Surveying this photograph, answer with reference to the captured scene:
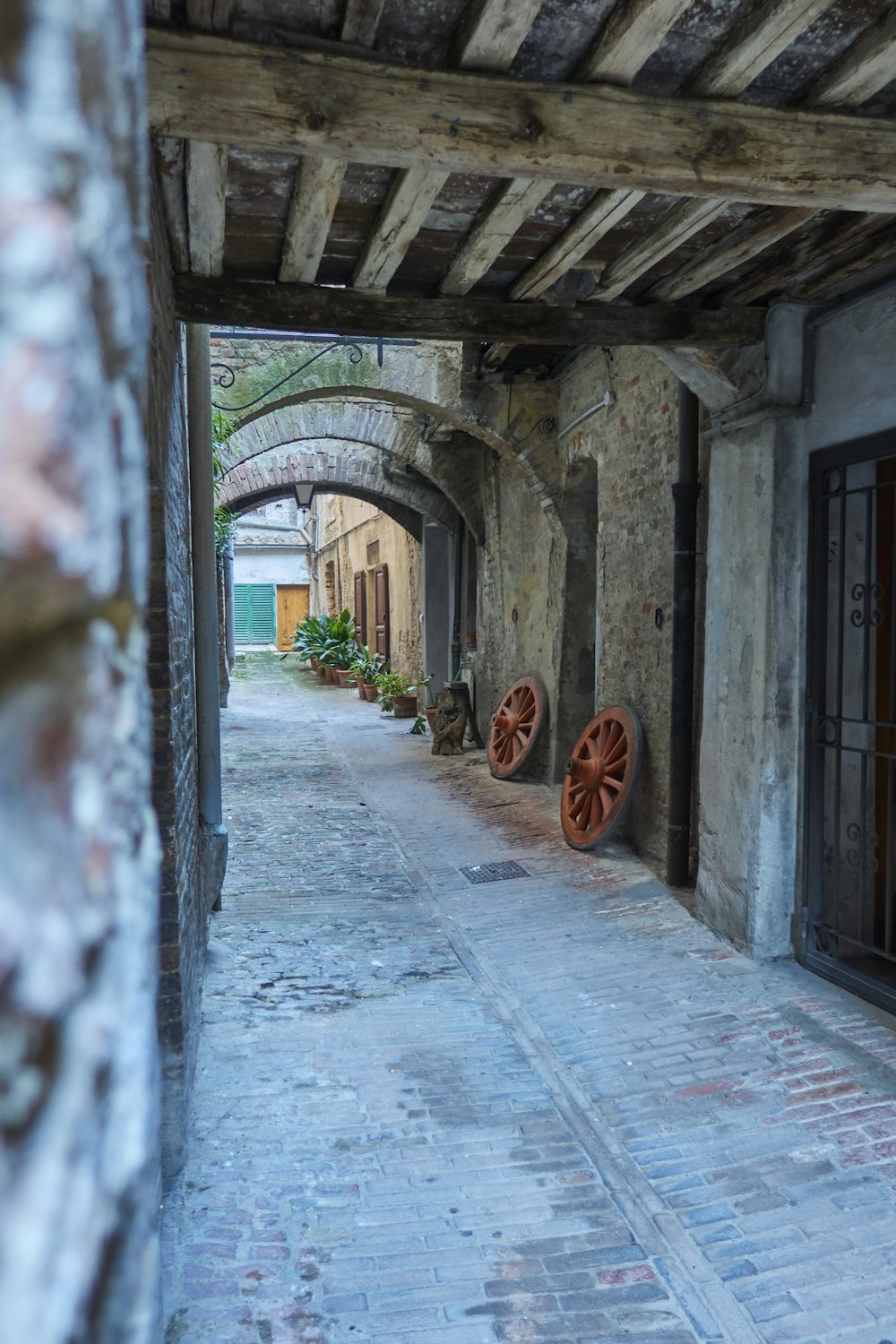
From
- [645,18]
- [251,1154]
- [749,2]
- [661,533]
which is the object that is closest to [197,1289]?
[251,1154]

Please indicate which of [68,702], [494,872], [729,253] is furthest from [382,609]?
[68,702]

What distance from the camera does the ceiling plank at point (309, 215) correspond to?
9.57 ft

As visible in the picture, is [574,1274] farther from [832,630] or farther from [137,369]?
[832,630]

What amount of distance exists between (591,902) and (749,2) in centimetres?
433

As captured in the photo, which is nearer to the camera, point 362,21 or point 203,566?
point 362,21

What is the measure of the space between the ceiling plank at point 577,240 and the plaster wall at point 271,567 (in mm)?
31087

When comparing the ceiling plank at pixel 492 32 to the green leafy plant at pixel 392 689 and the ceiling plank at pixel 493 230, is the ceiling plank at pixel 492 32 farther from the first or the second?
the green leafy plant at pixel 392 689

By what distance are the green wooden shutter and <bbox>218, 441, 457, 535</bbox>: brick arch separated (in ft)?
68.2

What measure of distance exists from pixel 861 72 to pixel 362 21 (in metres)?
1.37

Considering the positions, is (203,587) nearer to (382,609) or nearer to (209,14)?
(209,14)

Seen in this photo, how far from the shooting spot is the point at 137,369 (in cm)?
52

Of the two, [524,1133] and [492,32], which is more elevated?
[492,32]

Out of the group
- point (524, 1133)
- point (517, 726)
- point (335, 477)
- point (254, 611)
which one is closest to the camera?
point (524, 1133)

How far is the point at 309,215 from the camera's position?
10.5 feet
